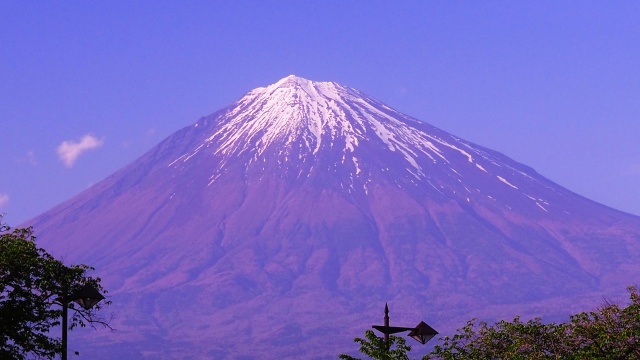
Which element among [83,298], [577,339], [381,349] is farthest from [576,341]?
[83,298]

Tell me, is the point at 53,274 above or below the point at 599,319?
above

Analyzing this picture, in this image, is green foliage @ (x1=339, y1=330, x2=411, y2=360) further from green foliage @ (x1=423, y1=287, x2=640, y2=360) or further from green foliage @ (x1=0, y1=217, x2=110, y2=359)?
green foliage @ (x1=0, y1=217, x2=110, y2=359)

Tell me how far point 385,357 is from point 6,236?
10655mm

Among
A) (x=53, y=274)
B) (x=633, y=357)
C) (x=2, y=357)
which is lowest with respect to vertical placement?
(x=633, y=357)

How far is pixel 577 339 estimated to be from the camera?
35281 mm

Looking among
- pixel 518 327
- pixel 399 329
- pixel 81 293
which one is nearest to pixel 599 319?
pixel 518 327

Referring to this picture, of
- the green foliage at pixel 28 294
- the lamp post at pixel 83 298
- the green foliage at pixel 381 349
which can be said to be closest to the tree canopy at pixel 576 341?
the green foliage at pixel 381 349

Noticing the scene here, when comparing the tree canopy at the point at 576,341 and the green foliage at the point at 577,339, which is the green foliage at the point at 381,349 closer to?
the tree canopy at the point at 576,341

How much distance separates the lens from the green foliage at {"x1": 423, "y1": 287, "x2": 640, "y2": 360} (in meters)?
33.2

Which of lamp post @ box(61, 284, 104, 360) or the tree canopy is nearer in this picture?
lamp post @ box(61, 284, 104, 360)

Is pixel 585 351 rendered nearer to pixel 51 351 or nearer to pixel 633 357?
pixel 633 357

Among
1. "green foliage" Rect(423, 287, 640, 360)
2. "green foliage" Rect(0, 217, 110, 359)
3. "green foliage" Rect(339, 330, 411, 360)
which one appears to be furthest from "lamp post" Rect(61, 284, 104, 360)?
"green foliage" Rect(423, 287, 640, 360)

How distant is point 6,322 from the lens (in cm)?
3431

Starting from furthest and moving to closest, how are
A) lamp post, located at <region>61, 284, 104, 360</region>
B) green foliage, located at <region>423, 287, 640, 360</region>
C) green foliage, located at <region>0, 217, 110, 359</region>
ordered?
green foliage, located at <region>0, 217, 110, 359</region>
green foliage, located at <region>423, 287, 640, 360</region>
lamp post, located at <region>61, 284, 104, 360</region>
